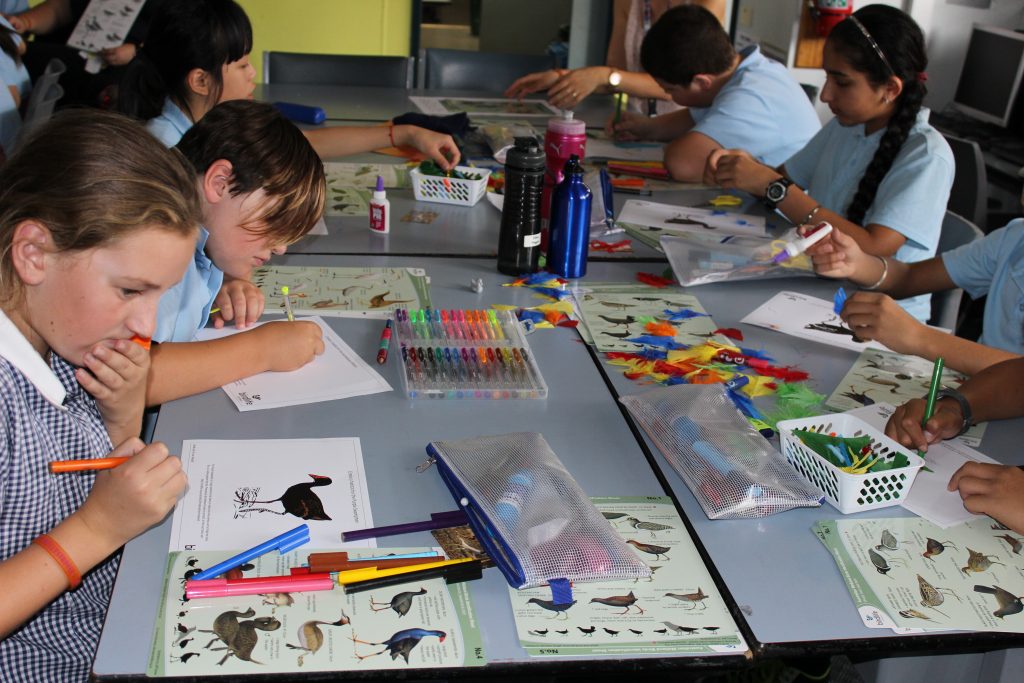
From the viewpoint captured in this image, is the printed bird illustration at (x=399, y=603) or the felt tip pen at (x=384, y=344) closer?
the printed bird illustration at (x=399, y=603)

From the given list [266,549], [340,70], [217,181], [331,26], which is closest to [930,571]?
[266,549]

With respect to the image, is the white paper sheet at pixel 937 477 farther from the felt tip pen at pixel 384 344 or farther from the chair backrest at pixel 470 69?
the chair backrest at pixel 470 69

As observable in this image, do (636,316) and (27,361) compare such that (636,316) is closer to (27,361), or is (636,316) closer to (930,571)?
(930,571)

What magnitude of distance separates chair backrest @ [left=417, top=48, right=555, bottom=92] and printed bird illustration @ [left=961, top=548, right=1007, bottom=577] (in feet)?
10.1

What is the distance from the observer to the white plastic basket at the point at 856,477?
1217 millimetres

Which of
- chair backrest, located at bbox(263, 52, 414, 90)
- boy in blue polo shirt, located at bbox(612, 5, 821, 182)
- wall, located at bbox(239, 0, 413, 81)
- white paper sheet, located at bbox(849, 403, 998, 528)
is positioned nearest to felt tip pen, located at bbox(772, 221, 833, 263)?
white paper sheet, located at bbox(849, 403, 998, 528)

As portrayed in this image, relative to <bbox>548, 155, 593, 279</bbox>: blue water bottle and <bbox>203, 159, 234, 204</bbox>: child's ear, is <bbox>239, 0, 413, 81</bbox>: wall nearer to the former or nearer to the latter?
<bbox>548, 155, 593, 279</bbox>: blue water bottle

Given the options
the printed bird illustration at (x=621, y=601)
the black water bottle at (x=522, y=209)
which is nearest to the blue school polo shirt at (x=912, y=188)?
the black water bottle at (x=522, y=209)

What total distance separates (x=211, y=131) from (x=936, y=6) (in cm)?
390

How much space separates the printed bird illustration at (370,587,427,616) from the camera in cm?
98

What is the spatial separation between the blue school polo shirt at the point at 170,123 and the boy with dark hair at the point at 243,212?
49 cm

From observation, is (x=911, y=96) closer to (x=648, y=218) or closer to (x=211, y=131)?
(x=648, y=218)

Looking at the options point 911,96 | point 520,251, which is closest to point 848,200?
point 911,96

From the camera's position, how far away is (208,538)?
1071mm
